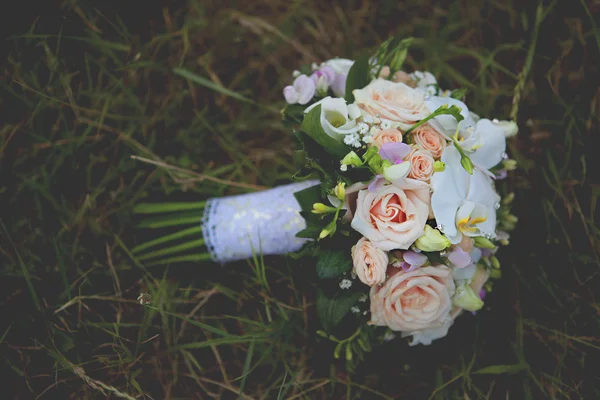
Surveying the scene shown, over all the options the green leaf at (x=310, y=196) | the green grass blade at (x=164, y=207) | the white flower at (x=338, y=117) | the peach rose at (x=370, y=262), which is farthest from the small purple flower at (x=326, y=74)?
the green grass blade at (x=164, y=207)

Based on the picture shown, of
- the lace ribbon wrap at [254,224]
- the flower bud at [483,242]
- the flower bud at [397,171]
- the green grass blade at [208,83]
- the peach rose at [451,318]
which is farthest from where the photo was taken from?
the green grass blade at [208,83]

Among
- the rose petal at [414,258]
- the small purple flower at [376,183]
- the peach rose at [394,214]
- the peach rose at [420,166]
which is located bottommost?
the rose petal at [414,258]

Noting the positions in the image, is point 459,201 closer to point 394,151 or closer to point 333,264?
point 394,151

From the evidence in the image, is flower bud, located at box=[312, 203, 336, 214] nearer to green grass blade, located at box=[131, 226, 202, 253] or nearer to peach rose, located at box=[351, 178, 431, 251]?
peach rose, located at box=[351, 178, 431, 251]

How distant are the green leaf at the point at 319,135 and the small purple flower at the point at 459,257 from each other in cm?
27

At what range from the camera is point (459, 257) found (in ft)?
3.18

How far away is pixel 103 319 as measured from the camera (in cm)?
139

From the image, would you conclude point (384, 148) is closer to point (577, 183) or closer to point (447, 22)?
point (577, 183)

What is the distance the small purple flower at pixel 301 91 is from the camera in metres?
1.09

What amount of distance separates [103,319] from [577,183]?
1.29 m

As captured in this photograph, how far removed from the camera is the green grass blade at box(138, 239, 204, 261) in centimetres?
135

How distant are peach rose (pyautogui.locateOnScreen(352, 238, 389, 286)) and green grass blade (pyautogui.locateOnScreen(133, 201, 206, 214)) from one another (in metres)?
0.53

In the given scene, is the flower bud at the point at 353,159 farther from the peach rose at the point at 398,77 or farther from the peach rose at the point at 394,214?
the peach rose at the point at 398,77

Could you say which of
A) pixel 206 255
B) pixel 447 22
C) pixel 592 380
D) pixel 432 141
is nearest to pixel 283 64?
pixel 447 22
